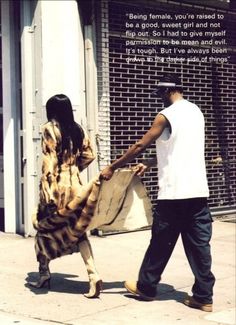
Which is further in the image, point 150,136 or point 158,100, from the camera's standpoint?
A: point 158,100

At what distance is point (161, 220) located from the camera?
534cm

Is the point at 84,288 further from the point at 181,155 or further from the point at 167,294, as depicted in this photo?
the point at 181,155

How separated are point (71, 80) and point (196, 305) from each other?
4281 mm

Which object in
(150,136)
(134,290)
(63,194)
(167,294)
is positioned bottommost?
(167,294)

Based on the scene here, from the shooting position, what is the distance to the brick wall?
9.50 meters

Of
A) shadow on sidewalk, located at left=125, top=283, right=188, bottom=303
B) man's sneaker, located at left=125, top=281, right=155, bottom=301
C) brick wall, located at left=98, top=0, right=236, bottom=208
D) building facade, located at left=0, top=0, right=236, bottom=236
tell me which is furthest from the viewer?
brick wall, located at left=98, top=0, right=236, bottom=208

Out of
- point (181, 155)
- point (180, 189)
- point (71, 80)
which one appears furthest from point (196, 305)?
point (71, 80)

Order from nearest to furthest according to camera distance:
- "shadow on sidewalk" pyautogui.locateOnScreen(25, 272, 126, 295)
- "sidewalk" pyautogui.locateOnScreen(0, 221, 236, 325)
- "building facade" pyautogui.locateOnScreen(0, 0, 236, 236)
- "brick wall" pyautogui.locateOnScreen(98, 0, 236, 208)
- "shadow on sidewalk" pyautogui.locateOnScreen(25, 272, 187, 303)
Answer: "sidewalk" pyautogui.locateOnScreen(0, 221, 236, 325)
"shadow on sidewalk" pyautogui.locateOnScreen(25, 272, 187, 303)
"shadow on sidewalk" pyautogui.locateOnScreen(25, 272, 126, 295)
"building facade" pyautogui.locateOnScreen(0, 0, 236, 236)
"brick wall" pyautogui.locateOnScreen(98, 0, 236, 208)

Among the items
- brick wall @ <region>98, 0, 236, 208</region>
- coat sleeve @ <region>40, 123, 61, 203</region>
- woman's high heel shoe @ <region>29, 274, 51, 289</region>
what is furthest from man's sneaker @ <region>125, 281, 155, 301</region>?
brick wall @ <region>98, 0, 236, 208</region>

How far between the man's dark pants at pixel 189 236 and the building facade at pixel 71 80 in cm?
363

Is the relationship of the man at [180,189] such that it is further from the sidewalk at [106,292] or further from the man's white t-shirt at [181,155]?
the sidewalk at [106,292]

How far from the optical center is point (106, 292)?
5793mm

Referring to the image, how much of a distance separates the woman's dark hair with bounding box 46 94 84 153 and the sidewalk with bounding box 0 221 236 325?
1.32m

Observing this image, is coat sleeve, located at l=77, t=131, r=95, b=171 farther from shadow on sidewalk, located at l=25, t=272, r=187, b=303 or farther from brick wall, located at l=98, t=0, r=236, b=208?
brick wall, located at l=98, t=0, r=236, b=208
